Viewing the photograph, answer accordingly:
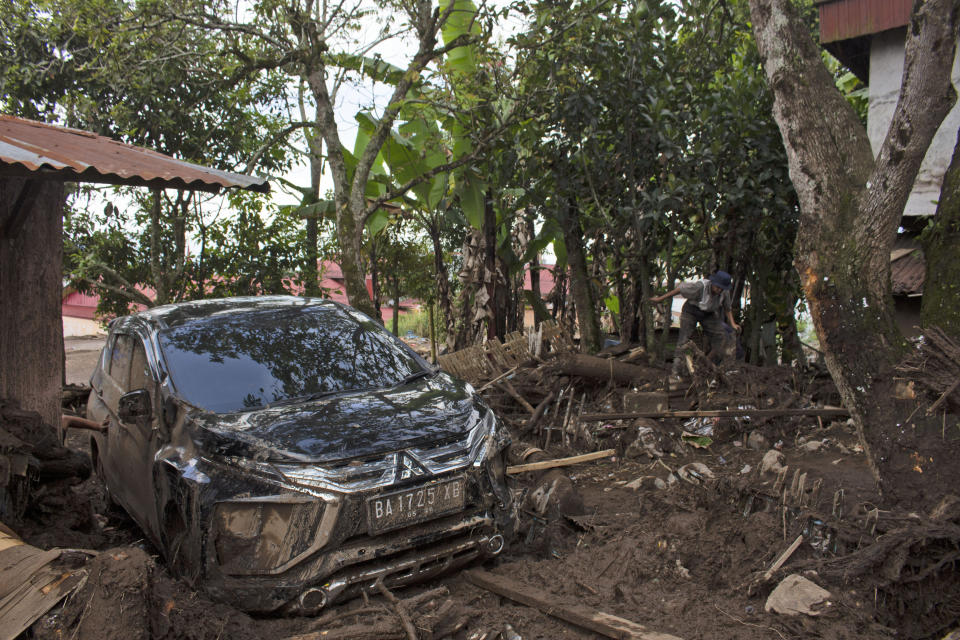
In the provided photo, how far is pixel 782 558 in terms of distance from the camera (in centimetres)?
395

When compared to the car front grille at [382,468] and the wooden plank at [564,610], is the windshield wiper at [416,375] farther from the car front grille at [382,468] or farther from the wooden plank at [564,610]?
the wooden plank at [564,610]

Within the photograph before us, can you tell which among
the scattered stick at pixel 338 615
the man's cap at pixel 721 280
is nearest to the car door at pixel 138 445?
the scattered stick at pixel 338 615

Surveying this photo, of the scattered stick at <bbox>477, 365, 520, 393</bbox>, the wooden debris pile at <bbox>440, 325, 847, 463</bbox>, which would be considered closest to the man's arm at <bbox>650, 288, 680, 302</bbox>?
the wooden debris pile at <bbox>440, 325, 847, 463</bbox>

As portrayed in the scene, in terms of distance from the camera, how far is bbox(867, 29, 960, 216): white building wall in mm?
9250

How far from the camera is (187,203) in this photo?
11242 millimetres

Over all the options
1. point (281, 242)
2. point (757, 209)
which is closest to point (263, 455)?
point (757, 209)

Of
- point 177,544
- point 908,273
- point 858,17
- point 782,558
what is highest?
point 858,17

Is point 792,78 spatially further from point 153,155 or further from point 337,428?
point 153,155

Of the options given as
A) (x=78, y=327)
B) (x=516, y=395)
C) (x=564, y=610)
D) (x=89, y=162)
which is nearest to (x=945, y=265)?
(x=564, y=610)

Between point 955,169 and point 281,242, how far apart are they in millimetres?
10063

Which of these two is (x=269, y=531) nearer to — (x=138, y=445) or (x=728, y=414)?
(x=138, y=445)

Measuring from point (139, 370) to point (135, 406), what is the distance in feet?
1.99

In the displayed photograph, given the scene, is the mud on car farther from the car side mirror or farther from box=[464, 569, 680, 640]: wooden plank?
box=[464, 569, 680, 640]: wooden plank

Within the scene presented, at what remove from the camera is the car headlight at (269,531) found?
11.5ft
